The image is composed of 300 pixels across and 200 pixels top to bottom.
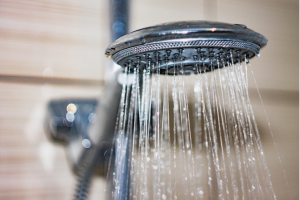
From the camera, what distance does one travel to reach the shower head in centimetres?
22

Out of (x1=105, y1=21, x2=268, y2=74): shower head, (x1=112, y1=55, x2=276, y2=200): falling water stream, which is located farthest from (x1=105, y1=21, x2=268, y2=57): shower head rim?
(x1=112, y1=55, x2=276, y2=200): falling water stream

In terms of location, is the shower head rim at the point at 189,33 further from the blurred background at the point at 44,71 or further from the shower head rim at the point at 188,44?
the blurred background at the point at 44,71

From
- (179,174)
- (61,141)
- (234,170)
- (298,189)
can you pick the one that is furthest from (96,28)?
(298,189)

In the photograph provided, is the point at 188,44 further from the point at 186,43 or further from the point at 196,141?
the point at 196,141

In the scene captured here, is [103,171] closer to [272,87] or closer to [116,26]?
[116,26]

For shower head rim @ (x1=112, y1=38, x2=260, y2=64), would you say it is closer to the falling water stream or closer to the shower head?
the shower head

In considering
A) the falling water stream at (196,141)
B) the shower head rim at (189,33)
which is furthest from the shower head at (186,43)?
the falling water stream at (196,141)

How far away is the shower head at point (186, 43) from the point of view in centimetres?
22

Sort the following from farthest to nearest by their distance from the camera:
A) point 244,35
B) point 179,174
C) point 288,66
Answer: point 288,66, point 179,174, point 244,35

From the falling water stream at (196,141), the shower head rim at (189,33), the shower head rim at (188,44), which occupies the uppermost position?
the shower head rim at (189,33)

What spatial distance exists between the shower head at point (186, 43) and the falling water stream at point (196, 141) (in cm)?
15

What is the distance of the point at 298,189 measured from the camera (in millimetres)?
608

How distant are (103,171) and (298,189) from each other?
58cm

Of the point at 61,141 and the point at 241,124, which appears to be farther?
the point at 241,124
